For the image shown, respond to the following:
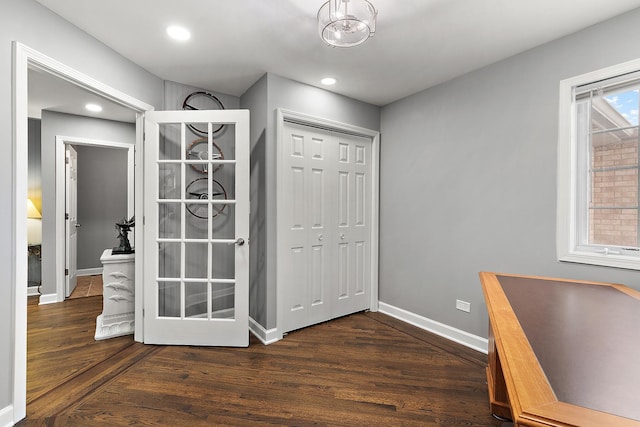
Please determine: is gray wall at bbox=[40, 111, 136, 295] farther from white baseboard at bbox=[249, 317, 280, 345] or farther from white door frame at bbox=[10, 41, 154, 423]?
white baseboard at bbox=[249, 317, 280, 345]

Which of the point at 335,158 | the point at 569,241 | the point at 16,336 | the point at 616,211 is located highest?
the point at 335,158

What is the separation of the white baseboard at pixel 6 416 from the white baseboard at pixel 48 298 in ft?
8.46

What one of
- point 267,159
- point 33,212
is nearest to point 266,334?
point 267,159

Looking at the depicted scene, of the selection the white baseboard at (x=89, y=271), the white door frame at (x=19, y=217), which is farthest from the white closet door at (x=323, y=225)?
the white baseboard at (x=89, y=271)

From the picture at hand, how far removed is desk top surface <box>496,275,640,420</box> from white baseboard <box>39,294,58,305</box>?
4748 mm

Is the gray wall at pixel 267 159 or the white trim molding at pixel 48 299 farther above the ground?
the gray wall at pixel 267 159

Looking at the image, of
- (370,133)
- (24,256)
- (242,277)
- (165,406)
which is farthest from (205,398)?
(370,133)

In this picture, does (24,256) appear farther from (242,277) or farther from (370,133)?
(370,133)

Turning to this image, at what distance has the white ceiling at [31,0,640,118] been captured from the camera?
5.98ft

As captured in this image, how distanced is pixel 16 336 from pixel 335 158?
8.88 feet

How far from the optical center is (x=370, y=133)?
11.4 feet

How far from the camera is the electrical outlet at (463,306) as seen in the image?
2.69 metres

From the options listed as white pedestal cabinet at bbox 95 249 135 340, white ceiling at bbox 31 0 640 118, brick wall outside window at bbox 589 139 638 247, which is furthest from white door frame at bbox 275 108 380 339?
brick wall outside window at bbox 589 139 638 247

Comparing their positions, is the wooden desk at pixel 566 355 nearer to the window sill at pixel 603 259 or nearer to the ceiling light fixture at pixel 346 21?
the window sill at pixel 603 259
